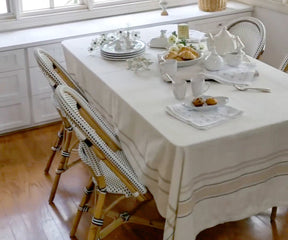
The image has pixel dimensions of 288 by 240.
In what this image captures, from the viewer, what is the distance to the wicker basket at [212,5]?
444 centimetres

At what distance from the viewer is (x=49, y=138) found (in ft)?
12.5

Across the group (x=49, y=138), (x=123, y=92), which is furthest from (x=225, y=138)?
(x=49, y=138)

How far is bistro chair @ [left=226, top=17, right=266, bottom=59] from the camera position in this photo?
3303 millimetres

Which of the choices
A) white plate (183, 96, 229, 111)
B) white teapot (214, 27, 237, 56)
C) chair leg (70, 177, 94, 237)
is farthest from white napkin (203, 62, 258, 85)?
chair leg (70, 177, 94, 237)

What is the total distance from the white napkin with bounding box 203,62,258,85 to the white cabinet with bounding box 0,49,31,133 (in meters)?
1.60

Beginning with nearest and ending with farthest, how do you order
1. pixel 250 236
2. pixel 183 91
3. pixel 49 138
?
pixel 183 91 < pixel 250 236 < pixel 49 138

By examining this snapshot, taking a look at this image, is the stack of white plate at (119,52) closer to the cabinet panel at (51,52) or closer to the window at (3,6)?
the cabinet panel at (51,52)

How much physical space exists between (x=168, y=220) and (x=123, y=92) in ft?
2.41

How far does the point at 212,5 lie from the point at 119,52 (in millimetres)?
1702

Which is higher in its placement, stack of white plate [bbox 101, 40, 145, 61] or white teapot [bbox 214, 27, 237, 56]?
white teapot [bbox 214, 27, 237, 56]

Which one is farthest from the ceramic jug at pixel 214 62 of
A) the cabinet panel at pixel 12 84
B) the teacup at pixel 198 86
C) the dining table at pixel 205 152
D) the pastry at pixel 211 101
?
the cabinet panel at pixel 12 84

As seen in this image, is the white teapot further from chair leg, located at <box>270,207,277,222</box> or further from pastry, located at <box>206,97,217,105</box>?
chair leg, located at <box>270,207,277,222</box>

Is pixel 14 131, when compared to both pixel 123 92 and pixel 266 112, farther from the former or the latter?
pixel 266 112

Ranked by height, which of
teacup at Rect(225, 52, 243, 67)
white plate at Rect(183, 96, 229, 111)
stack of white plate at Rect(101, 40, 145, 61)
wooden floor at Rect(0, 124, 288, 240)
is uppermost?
teacup at Rect(225, 52, 243, 67)
